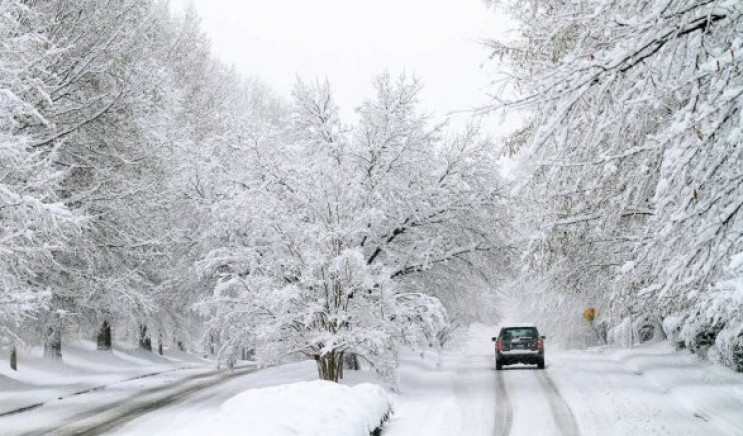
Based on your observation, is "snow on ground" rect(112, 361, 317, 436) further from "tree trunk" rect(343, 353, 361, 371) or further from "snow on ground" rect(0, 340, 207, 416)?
"snow on ground" rect(0, 340, 207, 416)

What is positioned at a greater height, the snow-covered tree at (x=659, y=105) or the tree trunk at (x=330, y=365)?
the snow-covered tree at (x=659, y=105)

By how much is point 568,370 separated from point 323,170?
1055cm

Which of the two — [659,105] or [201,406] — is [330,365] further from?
[659,105]

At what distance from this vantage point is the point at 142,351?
1305 inches

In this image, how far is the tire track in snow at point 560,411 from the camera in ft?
37.6

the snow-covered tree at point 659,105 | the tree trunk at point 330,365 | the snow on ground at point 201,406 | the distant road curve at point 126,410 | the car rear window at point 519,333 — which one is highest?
the snow-covered tree at point 659,105

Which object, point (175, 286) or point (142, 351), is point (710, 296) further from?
point (142, 351)

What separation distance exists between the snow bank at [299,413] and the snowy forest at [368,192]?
312 cm

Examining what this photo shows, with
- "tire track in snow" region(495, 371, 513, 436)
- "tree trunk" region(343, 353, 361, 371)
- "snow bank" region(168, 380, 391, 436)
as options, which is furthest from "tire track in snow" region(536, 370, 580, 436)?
"tree trunk" region(343, 353, 361, 371)

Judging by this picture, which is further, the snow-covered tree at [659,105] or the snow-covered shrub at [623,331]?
the snow-covered shrub at [623,331]

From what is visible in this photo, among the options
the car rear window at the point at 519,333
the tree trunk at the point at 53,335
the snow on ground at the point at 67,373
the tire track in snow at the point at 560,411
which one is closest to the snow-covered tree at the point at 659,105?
the tire track in snow at the point at 560,411

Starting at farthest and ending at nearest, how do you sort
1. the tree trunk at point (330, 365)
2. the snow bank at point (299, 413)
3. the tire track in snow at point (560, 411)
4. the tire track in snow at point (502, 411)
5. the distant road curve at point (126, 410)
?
the tree trunk at point (330, 365) → the distant road curve at point (126, 410) → the tire track in snow at point (502, 411) → the tire track in snow at point (560, 411) → the snow bank at point (299, 413)

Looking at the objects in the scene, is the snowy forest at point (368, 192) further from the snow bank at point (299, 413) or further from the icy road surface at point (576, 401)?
the snow bank at point (299, 413)

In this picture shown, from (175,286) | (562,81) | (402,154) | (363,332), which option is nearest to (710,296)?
(562,81)
